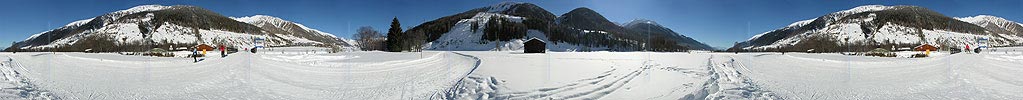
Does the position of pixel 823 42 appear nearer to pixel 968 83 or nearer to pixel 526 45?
pixel 526 45

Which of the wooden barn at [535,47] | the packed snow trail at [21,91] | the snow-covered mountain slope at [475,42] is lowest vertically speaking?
the packed snow trail at [21,91]

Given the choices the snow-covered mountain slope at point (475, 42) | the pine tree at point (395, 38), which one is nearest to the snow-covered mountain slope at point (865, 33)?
the pine tree at point (395, 38)

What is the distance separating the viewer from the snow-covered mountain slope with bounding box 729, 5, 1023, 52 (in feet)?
147

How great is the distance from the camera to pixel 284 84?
9.75 m

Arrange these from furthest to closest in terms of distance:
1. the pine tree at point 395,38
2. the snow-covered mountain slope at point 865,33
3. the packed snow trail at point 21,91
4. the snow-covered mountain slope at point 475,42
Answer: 1. the snow-covered mountain slope at point 475,42
2. the pine tree at point 395,38
3. the snow-covered mountain slope at point 865,33
4. the packed snow trail at point 21,91

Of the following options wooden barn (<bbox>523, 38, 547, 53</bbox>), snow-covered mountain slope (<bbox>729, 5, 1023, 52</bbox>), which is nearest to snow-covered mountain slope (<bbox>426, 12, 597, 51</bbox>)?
snow-covered mountain slope (<bbox>729, 5, 1023, 52</bbox>)

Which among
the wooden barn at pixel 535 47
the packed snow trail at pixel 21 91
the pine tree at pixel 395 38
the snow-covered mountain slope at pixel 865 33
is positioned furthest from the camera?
the pine tree at pixel 395 38

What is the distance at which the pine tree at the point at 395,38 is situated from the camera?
6824 centimetres

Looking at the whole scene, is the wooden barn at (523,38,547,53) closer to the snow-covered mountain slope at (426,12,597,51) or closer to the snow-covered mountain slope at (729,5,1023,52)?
the snow-covered mountain slope at (729,5,1023,52)

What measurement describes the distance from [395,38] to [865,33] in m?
56.5

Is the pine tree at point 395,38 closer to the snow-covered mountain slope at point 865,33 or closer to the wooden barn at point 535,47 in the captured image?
the wooden barn at point 535,47

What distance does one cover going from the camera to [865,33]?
6494cm

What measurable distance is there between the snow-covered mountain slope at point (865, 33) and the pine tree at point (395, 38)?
127 ft

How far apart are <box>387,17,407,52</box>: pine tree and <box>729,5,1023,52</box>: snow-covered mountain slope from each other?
3868cm
